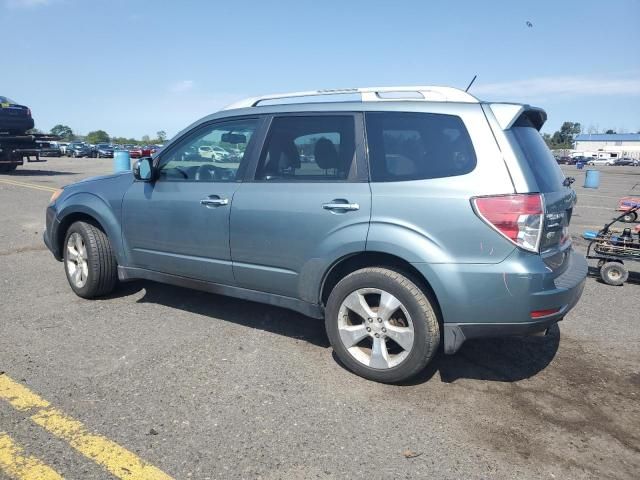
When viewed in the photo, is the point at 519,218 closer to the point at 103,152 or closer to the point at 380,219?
the point at 380,219

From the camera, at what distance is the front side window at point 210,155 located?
391 cm

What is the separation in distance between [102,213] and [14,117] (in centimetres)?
1701

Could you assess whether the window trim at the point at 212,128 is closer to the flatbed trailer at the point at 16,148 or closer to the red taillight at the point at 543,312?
the red taillight at the point at 543,312

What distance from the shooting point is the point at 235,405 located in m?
2.94

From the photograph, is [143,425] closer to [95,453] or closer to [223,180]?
[95,453]

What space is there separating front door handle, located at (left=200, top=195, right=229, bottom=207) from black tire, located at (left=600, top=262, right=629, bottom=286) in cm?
461

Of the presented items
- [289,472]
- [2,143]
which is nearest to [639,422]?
[289,472]

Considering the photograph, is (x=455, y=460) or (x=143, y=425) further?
(x=143, y=425)

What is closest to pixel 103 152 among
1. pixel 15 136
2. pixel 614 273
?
pixel 15 136

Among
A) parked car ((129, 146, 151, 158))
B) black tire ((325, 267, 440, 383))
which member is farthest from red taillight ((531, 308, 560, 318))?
parked car ((129, 146, 151, 158))

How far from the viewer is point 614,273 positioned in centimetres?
582

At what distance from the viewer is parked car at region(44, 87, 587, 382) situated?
2900mm

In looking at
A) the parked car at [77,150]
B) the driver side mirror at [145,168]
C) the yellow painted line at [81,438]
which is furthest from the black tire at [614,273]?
the parked car at [77,150]

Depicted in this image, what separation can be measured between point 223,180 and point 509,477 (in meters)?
2.78
